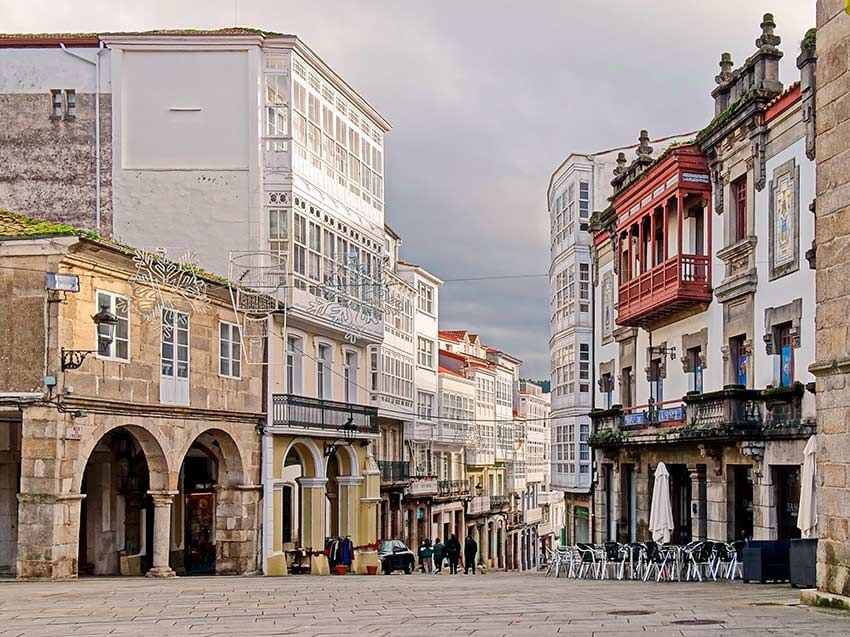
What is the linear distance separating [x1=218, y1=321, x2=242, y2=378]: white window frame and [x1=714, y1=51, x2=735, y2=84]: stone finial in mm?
12654

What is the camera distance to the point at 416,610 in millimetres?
16094

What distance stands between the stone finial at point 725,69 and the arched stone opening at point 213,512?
1417 cm

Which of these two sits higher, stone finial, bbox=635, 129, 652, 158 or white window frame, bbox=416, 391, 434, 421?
stone finial, bbox=635, 129, 652, 158

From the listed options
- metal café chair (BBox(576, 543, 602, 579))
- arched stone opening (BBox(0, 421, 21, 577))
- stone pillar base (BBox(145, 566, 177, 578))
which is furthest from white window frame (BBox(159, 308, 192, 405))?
metal café chair (BBox(576, 543, 602, 579))

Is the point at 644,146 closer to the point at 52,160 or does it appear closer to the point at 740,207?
the point at 740,207

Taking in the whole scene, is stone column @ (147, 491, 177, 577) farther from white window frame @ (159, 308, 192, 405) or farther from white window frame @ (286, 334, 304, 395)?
white window frame @ (286, 334, 304, 395)

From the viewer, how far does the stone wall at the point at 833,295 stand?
14.1m

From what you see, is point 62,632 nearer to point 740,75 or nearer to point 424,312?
point 740,75

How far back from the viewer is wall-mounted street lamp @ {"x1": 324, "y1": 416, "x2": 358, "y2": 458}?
37906 mm

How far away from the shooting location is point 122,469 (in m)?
31.7

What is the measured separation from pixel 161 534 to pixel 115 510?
3.80 meters

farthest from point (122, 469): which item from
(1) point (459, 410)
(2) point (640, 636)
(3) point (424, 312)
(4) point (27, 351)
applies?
(1) point (459, 410)

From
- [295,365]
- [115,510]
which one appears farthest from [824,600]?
[295,365]

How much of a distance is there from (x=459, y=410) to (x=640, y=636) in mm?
57578
